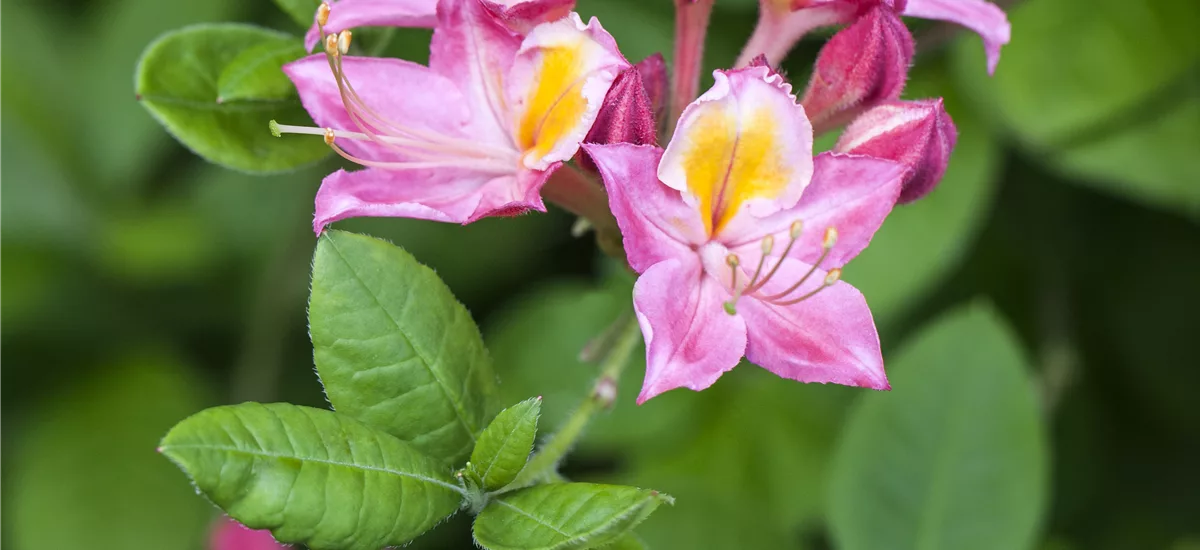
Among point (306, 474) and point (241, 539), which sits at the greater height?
point (306, 474)

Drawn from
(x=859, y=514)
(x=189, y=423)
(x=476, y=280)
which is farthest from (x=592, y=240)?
(x=189, y=423)

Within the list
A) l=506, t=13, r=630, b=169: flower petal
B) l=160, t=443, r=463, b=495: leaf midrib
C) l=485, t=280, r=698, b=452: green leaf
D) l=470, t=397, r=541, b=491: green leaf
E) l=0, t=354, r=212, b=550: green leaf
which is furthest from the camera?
l=0, t=354, r=212, b=550: green leaf

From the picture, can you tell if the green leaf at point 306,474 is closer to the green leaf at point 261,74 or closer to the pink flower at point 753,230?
the pink flower at point 753,230

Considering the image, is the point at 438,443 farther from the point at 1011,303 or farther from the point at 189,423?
the point at 1011,303

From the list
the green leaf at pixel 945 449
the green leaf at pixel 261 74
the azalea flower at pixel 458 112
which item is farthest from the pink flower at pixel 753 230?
A: the green leaf at pixel 945 449

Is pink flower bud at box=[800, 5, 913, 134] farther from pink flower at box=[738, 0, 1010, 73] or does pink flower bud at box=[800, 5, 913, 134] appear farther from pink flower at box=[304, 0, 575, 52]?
pink flower at box=[304, 0, 575, 52]

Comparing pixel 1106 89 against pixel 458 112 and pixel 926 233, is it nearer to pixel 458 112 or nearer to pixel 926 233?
pixel 926 233

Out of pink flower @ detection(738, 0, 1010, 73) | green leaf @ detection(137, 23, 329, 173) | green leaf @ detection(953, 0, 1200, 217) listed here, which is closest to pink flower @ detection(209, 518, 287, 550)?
green leaf @ detection(137, 23, 329, 173)

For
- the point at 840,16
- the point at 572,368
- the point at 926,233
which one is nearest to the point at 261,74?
the point at 840,16
